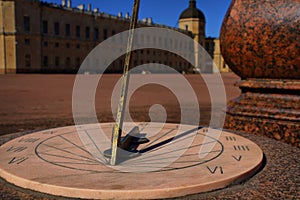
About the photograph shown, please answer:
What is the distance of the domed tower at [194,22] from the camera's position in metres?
61.1

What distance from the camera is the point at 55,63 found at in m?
39.7

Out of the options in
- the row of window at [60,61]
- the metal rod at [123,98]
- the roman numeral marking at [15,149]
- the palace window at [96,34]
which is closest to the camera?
the metal rod at [123,98]

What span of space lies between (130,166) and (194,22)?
2443 inches

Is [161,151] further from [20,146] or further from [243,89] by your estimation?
[243,89]

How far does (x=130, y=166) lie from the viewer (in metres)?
1.93

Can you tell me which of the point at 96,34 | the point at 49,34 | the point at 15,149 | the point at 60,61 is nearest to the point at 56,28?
the point at 49,34

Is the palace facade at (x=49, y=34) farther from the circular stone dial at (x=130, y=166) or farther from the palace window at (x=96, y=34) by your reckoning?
the circular stone dial at (x=130, y=166)

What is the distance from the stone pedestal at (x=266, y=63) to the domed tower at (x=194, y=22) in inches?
2305

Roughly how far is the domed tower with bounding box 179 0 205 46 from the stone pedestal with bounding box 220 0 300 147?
5855 centimetres

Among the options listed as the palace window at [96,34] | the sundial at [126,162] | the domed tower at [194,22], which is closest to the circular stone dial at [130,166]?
the sundial at [126,162]

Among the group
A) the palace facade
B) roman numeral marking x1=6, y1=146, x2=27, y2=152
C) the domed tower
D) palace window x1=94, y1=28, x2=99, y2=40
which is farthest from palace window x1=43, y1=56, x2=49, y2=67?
roman numeral marking x1=6, y1=146, x2=27, y2=152

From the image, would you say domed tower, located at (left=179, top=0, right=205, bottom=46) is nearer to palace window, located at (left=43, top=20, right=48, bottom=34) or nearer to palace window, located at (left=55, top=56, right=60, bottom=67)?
palace window, located at (left=55, top=56, right=60, bottom=67)

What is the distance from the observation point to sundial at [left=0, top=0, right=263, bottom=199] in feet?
5.31

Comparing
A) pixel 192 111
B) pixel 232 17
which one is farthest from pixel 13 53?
pixel 232 17
